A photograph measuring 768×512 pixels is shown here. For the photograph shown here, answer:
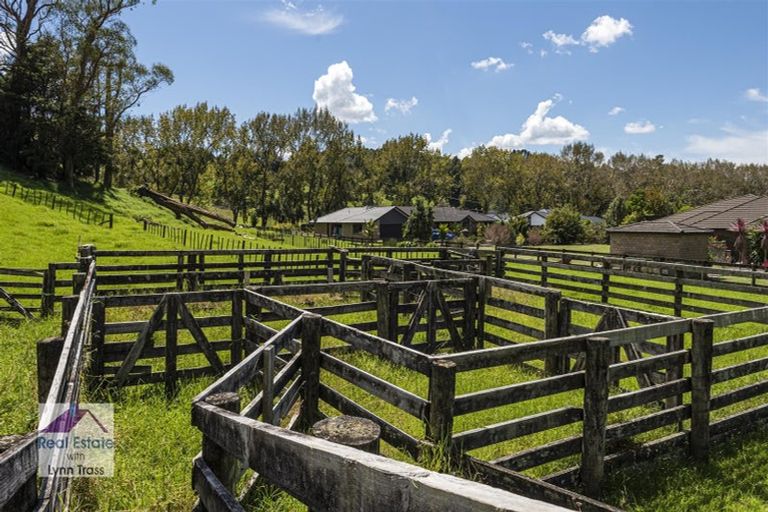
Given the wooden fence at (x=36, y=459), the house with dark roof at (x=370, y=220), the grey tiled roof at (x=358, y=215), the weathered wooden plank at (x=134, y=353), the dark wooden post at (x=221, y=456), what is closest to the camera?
the wooden fence at (x=36, y=459)

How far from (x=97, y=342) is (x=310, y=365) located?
3.59m

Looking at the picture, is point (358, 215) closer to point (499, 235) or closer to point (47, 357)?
point (499, 235)

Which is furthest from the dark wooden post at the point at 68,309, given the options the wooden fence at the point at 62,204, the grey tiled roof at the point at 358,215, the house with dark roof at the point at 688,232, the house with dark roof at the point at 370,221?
the grey tiled roof at the point at 358,215

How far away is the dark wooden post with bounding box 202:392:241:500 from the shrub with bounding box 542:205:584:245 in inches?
2347

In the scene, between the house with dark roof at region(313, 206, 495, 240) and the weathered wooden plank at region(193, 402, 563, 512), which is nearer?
the weathered wooden plank at region(193, 402, 563, 512)

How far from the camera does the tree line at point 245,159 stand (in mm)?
39594

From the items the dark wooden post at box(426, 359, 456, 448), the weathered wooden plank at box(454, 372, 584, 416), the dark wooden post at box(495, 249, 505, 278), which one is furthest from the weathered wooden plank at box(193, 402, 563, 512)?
the dark wooden post at box(495, 249, 505, 278)

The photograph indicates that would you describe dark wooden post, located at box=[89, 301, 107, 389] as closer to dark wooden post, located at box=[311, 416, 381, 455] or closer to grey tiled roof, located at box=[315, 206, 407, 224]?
dark wooden post, located at box=[311, 416, 381, 455]

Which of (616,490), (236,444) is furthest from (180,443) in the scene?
(616,490)

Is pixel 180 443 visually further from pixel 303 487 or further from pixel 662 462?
pixel 662 462

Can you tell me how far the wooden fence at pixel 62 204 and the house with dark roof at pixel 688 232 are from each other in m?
34.2

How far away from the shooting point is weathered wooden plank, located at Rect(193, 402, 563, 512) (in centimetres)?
135

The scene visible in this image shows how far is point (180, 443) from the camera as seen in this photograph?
5.04 meters

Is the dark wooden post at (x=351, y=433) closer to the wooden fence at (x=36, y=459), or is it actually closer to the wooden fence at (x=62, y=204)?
the wooden fence at (x=36, y=459)
